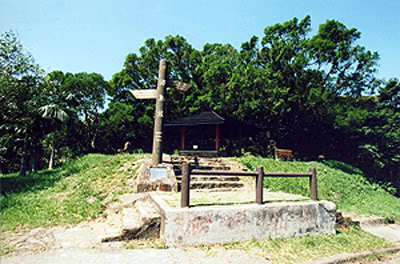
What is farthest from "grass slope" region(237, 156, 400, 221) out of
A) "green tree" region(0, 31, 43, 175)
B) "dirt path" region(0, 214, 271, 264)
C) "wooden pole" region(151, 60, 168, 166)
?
"green tree" region(0, 31, 43, 175)

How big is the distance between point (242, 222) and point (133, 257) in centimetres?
199

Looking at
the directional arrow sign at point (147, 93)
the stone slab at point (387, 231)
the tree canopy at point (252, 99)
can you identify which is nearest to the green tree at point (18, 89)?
the tree canopy at point (252, 99)

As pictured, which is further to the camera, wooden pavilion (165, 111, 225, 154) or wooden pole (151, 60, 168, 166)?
wooden pavilion (165, 111, 225, 154)

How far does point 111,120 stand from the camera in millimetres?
19375

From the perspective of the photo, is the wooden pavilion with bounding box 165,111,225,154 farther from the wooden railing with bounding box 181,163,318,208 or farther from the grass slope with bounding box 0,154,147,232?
the wooden railing with bounding box 181,163,318,208

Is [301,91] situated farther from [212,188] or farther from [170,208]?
[170,208]

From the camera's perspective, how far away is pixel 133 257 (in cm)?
344

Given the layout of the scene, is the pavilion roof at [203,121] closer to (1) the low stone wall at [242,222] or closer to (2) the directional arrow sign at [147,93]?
(2) the directional arrow sign at [147,93]

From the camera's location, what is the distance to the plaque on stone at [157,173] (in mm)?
6309

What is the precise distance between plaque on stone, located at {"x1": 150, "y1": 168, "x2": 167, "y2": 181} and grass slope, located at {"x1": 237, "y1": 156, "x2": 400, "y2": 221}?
15.4 feet

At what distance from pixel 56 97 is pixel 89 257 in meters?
15.0

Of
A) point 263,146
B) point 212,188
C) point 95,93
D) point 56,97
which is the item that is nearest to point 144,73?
point 95,93

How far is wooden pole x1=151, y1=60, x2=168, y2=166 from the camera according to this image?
659 cm

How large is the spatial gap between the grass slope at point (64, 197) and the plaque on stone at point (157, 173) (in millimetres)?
893
